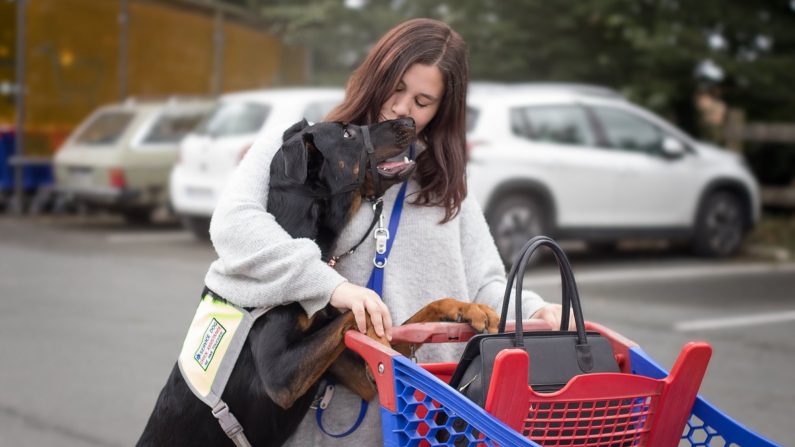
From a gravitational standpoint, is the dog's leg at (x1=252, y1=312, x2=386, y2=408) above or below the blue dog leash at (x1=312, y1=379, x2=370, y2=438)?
above

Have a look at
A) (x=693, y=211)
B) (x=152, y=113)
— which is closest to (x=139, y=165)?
(x=152, y=113)

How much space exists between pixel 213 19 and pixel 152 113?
4628 mm

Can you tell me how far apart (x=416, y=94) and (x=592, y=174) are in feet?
27.6

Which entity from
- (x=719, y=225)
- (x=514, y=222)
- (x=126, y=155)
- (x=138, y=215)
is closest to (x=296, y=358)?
(x=514, y=222)

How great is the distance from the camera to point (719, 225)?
11750 millimetres

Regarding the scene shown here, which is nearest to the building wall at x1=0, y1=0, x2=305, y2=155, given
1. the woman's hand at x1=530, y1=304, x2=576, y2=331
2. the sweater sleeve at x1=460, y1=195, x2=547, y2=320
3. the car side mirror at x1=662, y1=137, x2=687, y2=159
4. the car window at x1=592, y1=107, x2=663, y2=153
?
the car window at x1=592, y1=107, x2=663, y2=153

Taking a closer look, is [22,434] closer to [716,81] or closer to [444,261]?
[444,261]

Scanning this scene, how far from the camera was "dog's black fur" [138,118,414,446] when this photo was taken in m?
2.22

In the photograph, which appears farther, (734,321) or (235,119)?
(235,119)

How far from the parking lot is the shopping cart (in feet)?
9.93

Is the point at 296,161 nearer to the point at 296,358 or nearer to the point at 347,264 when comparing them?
the point at 347,264

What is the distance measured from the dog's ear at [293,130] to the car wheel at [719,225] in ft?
31.9

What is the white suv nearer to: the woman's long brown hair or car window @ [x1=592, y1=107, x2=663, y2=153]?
car window @ [x1=592, y1=107, x2=663, y2=153]

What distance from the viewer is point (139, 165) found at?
43.8 feet
